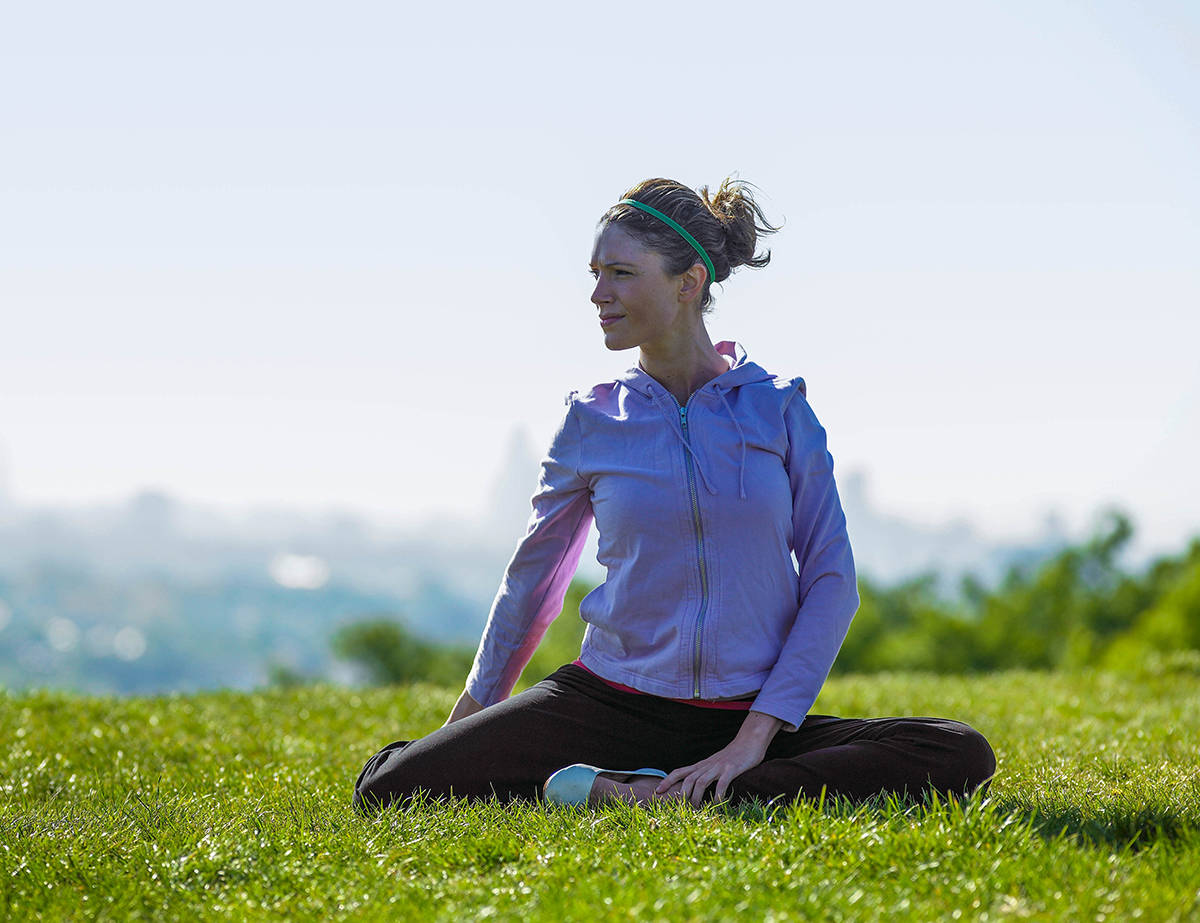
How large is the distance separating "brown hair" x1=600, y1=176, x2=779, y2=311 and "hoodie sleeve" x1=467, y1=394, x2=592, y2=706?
748mm

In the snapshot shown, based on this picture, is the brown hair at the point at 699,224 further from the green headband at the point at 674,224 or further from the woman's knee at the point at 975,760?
the woman's knee at the point at 975,760

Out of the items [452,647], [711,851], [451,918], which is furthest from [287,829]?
[452,647]

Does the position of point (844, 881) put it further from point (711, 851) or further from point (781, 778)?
point (781, 778)

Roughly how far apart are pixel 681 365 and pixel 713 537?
787 millimetres

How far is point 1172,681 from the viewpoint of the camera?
1067 centimetres

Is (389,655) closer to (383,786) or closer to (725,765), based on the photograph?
(383,786)

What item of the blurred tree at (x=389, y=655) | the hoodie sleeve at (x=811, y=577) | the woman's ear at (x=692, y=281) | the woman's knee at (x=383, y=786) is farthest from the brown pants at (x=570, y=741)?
the blurred tree at (x=389, y=655)

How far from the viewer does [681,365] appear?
15.0 feet

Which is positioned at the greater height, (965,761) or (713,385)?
(713,385)

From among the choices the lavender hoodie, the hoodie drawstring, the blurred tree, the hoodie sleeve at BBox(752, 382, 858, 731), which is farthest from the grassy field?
the blurred tree

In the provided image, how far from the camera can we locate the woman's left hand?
152 inches

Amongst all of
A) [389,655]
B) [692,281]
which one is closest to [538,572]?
[692,281]

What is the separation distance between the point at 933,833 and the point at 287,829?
2.06 metres

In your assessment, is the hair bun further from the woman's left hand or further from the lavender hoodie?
the woman's left hand
